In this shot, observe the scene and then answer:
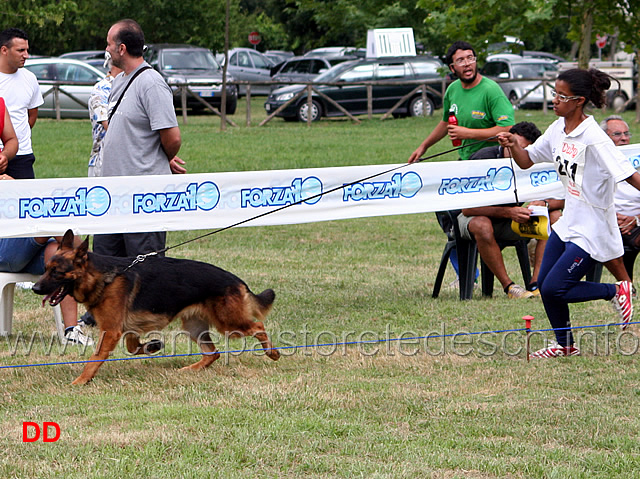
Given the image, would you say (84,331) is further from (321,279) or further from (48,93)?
(48,93)

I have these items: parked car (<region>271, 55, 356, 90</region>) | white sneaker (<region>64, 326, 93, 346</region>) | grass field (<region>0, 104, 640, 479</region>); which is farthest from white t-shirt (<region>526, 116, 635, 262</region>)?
parked car (<region>271, 55, 356, 90</region>)

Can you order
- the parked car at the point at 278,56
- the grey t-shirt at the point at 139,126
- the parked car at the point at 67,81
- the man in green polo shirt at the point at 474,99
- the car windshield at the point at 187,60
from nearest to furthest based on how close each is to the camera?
the grey t-shirt at the point at 139,126, the man in green polo shirt at the point at 474,99, the parked car at the point at 67,81, the car windshield at the point at 187,60, the parked car at the point at 278,56

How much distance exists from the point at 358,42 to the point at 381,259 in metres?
31.1

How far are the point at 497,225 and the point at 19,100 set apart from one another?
13.5 ft

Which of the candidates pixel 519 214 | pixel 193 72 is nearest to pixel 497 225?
pixel 519 214

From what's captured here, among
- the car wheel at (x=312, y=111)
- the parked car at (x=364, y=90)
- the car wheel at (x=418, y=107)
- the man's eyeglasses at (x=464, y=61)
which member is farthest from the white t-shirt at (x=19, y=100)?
the car wheel at (x=418, y=107)

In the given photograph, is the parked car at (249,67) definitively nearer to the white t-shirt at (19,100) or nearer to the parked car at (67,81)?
the parked car at (67,81)

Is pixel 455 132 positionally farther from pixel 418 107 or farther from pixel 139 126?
pixel 418 107

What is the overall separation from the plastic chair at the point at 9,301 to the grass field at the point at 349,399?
0.48 feet

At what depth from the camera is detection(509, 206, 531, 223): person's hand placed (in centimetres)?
791

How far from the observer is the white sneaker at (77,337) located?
6648 mm

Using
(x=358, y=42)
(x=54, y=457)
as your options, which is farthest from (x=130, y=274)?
(x=358, y=42)

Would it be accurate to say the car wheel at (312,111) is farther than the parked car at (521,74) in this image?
No

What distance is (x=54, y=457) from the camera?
4.29m
